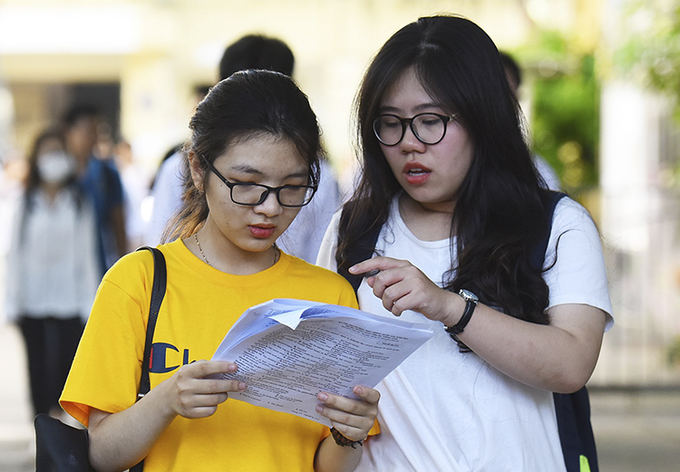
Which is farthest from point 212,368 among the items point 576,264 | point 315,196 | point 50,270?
point 50,270

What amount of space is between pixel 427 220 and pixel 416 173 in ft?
0.48

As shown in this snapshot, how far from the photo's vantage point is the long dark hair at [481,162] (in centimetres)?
212

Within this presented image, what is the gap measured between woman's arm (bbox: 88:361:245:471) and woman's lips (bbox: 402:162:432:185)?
2.30ft

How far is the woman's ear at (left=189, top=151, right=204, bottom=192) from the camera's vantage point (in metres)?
2.08

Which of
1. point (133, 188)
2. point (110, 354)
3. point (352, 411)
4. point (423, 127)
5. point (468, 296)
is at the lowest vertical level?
point (133, 188)

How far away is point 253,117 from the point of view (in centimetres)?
201

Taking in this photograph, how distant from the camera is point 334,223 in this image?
2.46 metres

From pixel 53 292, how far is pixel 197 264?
3933 millimetres

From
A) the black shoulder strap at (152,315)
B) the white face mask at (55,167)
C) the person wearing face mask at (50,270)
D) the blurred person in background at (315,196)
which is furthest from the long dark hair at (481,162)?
the white face mask at (55,167)

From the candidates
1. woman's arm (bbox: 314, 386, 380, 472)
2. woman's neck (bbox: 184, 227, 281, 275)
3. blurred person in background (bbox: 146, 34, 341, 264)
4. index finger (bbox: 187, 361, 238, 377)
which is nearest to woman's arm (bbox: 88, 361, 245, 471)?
index finger (bbox: 187, 361, 238, 377)

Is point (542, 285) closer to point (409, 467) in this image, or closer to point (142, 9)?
point (409, 467)

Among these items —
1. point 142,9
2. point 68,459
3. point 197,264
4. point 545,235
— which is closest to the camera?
point 68,459

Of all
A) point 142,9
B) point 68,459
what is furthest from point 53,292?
point 142,9

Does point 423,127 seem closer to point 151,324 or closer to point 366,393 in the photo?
point 366,393
